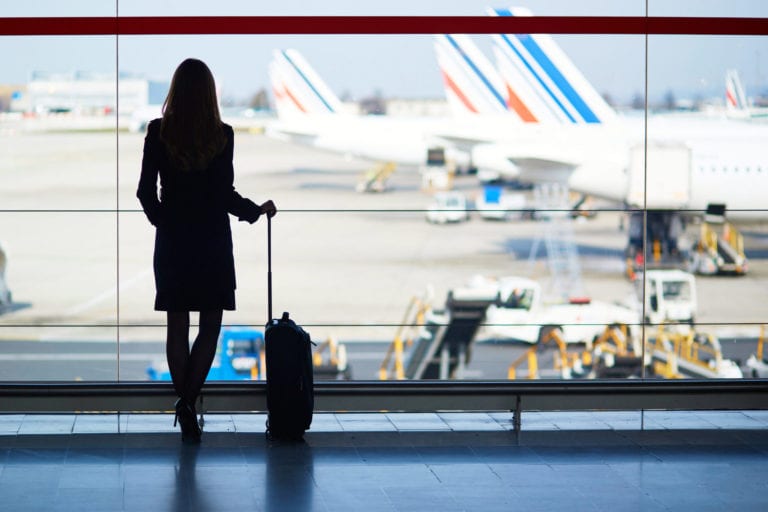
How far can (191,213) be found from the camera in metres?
2.85

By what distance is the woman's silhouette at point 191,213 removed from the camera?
2.80m

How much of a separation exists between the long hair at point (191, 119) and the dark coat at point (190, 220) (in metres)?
0.03

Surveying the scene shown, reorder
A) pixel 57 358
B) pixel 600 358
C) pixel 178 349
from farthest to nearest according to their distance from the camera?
pixel 600 358
pixel 57 358
pixel 178 349

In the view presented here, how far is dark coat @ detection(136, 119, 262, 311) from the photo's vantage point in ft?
9.32

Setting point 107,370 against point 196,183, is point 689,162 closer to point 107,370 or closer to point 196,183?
point 107,370

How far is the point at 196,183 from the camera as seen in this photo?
284cm

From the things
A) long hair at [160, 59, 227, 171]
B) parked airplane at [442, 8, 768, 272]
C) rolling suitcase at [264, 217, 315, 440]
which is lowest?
rolling suitcase at [264, 217, 315, 440]

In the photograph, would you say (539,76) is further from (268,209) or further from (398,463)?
(398,463)

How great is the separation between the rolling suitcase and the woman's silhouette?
0.54 ft

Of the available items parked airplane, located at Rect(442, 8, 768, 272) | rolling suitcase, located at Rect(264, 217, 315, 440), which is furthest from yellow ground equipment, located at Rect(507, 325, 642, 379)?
rolling suitcase, located at Rect(264, 217, 315, 440)

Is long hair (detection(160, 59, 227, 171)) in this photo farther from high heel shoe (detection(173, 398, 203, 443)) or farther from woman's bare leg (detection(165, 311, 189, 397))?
high heel shoe (detection(173, 398, 203, 443))

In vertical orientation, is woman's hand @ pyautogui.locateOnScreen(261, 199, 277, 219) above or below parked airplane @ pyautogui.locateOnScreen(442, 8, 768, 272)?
below

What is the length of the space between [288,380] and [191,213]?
51 cm

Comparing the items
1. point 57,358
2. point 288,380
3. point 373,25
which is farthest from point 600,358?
point 288,380
